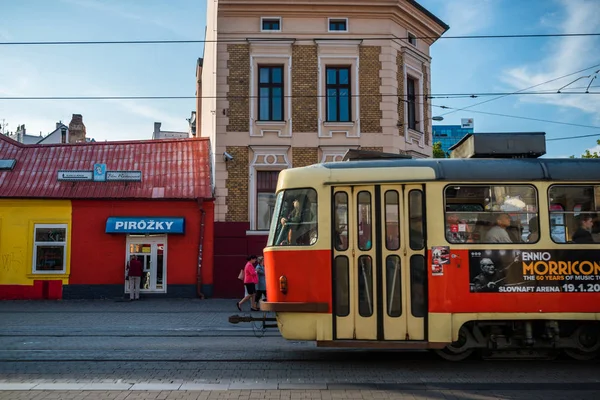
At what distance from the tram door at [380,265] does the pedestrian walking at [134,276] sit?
13.2 m

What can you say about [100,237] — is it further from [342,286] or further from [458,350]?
[458,350]

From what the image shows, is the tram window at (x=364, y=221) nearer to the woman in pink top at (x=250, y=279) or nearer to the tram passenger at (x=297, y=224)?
the tram passenger at (x=297, y=224)

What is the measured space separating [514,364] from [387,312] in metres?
2.27

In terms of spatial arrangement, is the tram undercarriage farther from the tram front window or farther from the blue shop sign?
the blue shop sign

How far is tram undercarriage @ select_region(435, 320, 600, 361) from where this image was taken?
358 inches

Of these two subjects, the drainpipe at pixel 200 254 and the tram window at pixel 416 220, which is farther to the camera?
the drainpipe at pixel 200 254

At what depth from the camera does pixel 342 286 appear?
9.02 m

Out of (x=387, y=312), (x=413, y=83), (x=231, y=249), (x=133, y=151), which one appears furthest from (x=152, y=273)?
(x=387, y=312)

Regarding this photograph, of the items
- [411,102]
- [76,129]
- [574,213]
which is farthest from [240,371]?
[76,129]

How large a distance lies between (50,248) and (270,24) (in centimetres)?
1153

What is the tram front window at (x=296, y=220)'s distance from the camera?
30.3 ft

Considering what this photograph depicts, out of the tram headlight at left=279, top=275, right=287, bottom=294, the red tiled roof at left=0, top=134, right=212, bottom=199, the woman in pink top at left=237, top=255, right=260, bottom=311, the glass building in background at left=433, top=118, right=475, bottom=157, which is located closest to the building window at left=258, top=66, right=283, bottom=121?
the red tiled roof at left=0, top=134, right=212, bottom=199

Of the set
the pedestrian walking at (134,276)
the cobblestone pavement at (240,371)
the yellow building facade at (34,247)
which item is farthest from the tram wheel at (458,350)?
the yellow building facade at (34,247)

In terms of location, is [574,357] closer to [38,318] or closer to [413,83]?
[38,318]
